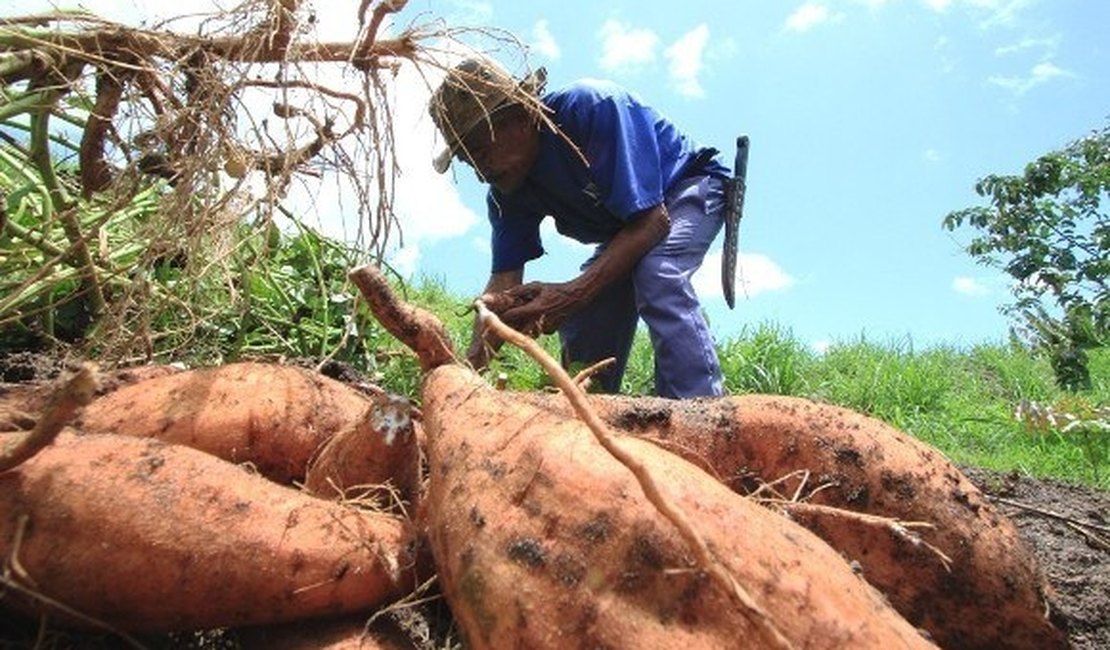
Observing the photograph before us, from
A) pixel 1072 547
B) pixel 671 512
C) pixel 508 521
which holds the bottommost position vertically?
pixel 508 521

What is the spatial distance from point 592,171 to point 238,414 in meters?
2.40

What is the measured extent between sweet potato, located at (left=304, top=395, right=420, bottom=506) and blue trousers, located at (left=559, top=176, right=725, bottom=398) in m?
2.26

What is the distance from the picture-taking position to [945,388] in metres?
6.51

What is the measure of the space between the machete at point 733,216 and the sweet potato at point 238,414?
2830 mm

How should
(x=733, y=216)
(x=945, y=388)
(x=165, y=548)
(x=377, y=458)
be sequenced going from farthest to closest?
(x=945, y=388) → (x=733, y=216) → (x=377, y=458) → (x=165, y=548)

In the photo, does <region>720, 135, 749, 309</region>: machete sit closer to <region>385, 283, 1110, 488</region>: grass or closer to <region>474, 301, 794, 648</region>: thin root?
<region>385, 283, 1110, 488</region>: grass

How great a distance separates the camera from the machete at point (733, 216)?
436cm

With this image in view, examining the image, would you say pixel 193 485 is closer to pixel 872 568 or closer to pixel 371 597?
pixel 371 597

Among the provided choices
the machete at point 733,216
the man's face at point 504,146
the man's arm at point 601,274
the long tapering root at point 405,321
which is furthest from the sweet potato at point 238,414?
the machete at point 733,216

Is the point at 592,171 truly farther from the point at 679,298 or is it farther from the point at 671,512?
the point at 671,512

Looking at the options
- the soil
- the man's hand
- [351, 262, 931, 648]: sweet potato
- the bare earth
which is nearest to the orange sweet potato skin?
[351, 262, 931, 648]: sweet potato

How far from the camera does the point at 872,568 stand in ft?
5.40

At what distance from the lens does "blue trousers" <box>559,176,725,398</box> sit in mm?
3846

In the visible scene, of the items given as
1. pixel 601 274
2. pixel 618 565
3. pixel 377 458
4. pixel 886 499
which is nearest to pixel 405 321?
pixel 377 458
